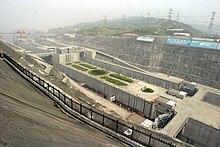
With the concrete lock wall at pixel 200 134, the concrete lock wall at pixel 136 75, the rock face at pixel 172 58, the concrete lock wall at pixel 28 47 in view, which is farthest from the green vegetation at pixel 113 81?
the concrete lock wall at pixel 28 47

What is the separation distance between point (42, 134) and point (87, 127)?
5.13m

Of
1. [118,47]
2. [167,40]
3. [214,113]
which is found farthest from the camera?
[118,47]

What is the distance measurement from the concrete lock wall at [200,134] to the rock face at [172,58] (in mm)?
26456

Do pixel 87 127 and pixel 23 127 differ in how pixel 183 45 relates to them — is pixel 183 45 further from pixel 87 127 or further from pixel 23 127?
pixel 23 127

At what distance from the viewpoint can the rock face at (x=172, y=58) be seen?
163ft

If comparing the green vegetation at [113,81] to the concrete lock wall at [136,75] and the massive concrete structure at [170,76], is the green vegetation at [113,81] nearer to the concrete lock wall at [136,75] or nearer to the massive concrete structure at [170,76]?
the massive concrete structure at [170,76]

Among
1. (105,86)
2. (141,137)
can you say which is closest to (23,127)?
(141,137)

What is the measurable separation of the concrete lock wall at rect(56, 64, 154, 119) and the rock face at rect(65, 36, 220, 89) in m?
23.0

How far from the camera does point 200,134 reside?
2733 centimetres

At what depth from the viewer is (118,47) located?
78125mm

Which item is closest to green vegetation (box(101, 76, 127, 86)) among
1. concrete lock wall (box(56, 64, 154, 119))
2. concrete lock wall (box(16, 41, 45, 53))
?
concrete lock wall (box(56, 64, 154, 119))

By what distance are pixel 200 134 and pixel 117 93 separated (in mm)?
22024

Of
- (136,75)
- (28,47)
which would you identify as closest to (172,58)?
(136,75)

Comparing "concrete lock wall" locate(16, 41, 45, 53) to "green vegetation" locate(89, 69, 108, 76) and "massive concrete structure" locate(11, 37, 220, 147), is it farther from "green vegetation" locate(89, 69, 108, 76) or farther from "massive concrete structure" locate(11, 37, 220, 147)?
"green vegetation" locate(89, 69, 108, 76)
